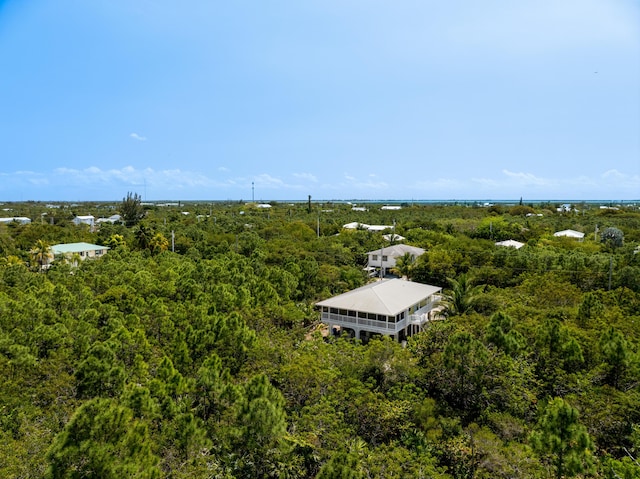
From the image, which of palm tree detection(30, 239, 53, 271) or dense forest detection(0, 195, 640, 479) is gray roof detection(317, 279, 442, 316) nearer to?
dense forest detection(0, 195, 640, 479)

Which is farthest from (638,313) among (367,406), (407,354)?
(367,406)

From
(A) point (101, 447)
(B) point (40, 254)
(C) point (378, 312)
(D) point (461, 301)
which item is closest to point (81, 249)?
(B) point (40, 254)

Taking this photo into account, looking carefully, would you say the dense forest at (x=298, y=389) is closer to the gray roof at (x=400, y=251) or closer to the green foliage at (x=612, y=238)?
the gray roof at (x=400, y=251)

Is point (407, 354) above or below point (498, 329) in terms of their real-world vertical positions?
below

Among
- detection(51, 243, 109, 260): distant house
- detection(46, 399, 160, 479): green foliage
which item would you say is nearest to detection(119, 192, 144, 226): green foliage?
detection(51, 243, 109, 260): distant house

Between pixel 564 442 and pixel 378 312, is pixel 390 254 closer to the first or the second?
pixel 378 312

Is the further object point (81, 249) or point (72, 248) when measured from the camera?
point (81, 249)

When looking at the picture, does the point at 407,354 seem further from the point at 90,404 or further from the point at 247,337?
the point at 90,404
